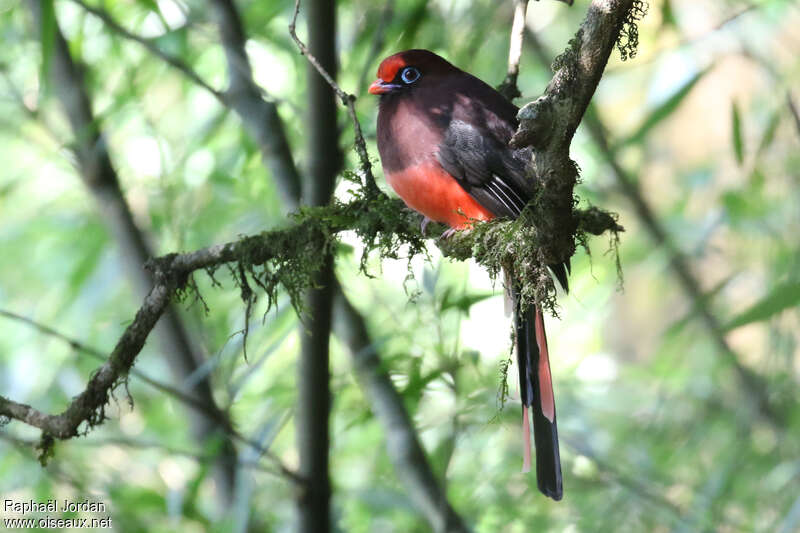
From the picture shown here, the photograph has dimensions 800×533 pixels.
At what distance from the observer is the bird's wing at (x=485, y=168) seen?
225cm

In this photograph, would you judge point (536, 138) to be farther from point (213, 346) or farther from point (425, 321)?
point (213, 346)

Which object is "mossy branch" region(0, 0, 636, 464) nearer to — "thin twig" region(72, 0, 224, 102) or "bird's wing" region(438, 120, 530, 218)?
"bird's wing" region(438, 120, 530, 218)

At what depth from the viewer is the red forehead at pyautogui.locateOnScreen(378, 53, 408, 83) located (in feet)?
8.34

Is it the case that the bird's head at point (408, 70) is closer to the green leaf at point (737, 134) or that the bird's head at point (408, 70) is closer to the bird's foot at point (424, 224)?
the bird's foot at point (424, 224)

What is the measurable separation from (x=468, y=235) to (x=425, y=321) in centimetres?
72

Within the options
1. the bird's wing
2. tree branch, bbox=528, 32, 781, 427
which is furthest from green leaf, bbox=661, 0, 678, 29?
the bird's wing

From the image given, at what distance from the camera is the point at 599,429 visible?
4477 millimetres

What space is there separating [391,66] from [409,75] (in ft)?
0.19

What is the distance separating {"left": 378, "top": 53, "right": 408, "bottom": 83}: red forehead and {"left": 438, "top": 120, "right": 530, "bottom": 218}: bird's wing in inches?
12.4

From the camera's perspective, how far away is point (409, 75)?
8.42ft

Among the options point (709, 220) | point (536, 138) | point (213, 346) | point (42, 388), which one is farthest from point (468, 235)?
point (42, 388)

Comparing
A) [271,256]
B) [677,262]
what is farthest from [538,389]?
[677,262]

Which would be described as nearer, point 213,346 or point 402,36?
point 402,36

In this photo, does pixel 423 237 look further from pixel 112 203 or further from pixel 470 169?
pixel 112 203
